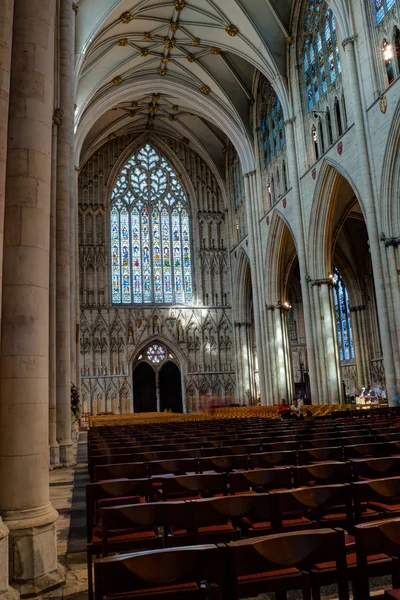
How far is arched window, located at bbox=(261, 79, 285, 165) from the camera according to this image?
86.3 ft

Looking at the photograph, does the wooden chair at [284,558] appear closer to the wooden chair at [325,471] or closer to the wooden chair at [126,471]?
the wooden chair at [325,471]

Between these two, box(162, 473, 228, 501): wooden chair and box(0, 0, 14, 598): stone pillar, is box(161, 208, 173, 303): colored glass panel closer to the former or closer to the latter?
box(0, 0, 14, 598): stone pillar

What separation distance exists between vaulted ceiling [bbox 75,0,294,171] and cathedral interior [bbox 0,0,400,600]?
115mm

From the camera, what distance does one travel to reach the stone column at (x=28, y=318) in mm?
3920

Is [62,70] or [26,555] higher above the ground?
[62,70]

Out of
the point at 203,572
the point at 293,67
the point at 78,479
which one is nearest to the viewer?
the point at 203,572

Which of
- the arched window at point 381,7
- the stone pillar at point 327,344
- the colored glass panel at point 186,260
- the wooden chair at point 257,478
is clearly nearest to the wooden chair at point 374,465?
the wooden chair at point 257,478

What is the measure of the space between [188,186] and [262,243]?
9.23 metres

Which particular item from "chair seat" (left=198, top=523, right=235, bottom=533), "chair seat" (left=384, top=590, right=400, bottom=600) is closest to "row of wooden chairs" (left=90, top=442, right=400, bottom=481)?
"chair seat" (left=198, top=523, right=235, bottom=533)

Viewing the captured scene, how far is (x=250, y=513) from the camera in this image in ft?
9.95

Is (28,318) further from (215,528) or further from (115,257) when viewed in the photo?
(115,257)

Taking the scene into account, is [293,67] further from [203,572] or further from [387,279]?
[203,572]

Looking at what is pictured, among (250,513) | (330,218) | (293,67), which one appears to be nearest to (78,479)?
(250,513)

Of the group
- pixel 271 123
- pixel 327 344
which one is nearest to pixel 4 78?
pixel 327 344
